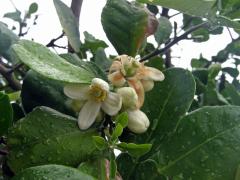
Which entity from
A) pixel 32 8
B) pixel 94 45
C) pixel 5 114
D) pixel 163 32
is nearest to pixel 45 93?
pixel 5 114

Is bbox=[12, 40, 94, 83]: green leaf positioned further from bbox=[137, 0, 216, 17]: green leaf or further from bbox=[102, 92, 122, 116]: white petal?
bbox=[137, 0, 216, 17]: green leaf

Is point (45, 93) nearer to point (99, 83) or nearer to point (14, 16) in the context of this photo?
point (99, 83)

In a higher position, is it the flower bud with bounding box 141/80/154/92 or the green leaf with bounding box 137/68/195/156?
the flower bud with bounding box 141/80/154/92

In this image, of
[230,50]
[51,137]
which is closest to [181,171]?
[51,137]

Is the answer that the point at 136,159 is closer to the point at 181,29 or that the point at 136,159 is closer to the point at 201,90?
the point at 201,90

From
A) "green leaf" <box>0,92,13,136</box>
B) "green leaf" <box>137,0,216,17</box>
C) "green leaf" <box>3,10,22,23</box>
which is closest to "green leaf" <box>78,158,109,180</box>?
"green leaf" <box>0,92,13,136</box>

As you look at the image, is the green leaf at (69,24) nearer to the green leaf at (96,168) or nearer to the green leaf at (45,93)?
the green leaf at (45,93)

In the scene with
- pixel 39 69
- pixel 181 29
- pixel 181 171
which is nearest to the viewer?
pixel 39 69
